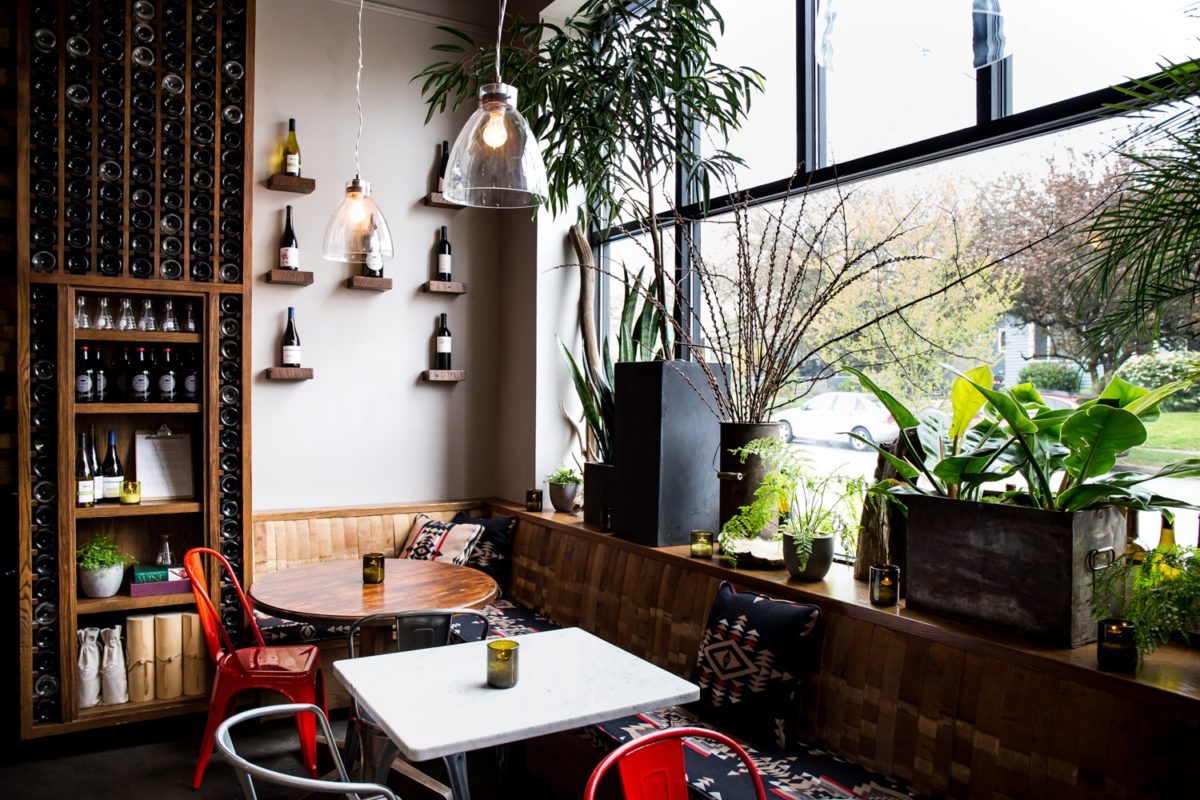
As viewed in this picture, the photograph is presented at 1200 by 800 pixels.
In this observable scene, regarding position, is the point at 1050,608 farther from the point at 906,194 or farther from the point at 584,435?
the point at 584,435

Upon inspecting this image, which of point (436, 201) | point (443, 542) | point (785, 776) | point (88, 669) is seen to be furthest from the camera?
point (436, 201)

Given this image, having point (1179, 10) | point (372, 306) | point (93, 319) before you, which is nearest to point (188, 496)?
point (93, 319)

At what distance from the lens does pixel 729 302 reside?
404 cm

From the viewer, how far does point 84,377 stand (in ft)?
12.7

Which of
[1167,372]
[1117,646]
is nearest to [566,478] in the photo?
[1167,372]

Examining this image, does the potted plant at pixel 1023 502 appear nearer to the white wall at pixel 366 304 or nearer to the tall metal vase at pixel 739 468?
the tall metal vase at pixel 739 468

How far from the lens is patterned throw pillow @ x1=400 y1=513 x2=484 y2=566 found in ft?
14.7

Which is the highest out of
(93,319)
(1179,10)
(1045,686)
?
(1179,10)

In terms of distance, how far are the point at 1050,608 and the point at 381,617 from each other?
1984 millimetres

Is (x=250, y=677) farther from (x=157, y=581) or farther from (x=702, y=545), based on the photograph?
(x=702, y=545)

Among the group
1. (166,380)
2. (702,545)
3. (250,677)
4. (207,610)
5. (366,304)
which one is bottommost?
(250,677)

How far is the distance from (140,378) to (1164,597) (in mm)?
3915

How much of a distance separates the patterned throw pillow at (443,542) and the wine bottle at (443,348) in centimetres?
93

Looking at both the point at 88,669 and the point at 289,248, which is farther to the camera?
the point at 289,248
